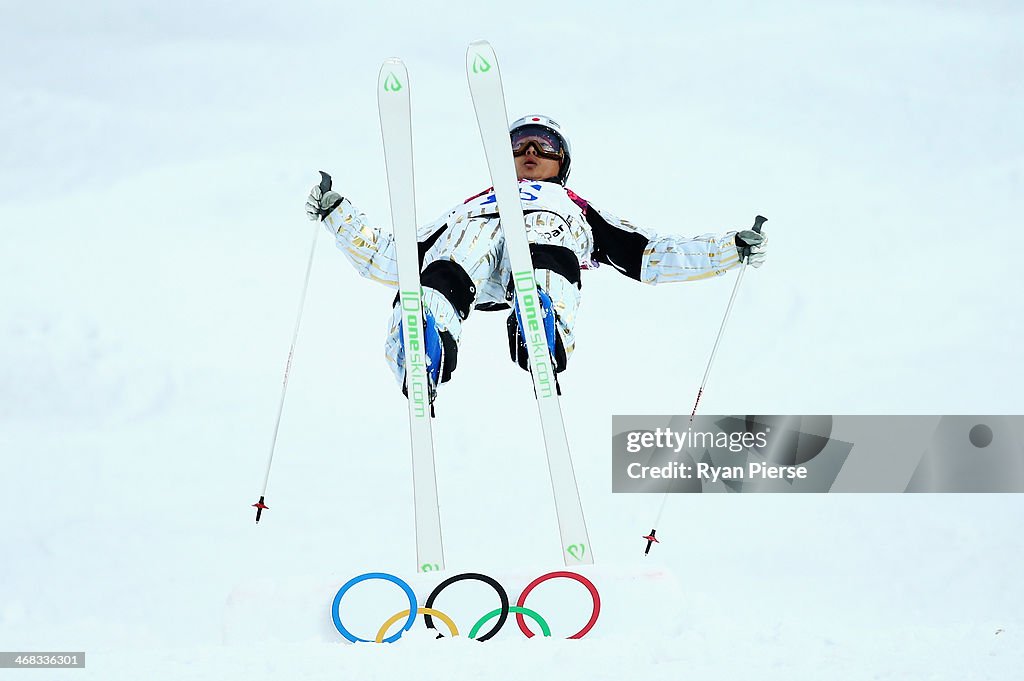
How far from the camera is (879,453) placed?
5051 mm

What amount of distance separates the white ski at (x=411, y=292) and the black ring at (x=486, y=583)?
0.67 ft

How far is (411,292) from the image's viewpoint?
10.9 feet

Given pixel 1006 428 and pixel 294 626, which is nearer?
pixel 294 626

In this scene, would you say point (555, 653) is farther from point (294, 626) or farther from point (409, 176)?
point (409, 176)

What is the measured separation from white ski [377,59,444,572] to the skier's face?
1.91 feet

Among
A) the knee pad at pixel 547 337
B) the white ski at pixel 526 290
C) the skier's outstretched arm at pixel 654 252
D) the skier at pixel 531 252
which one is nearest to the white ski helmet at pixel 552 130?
the skier at pixel 531 252

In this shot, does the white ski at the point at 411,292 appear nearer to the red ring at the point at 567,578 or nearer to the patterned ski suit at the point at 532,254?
the patterned ski suit at the point at 532,254

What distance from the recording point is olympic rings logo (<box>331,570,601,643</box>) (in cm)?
296

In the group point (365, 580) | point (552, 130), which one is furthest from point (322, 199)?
point (365, 580)

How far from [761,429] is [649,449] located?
63cm

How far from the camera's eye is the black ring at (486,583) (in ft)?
9.68

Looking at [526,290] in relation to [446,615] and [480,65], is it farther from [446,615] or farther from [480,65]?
[446,615]

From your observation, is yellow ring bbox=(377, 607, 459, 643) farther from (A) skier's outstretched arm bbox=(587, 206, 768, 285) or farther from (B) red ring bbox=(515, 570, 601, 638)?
(A) skier's outstretched arm bbox=(587, 206, 768, 285)

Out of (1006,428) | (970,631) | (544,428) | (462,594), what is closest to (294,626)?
(462,594)
